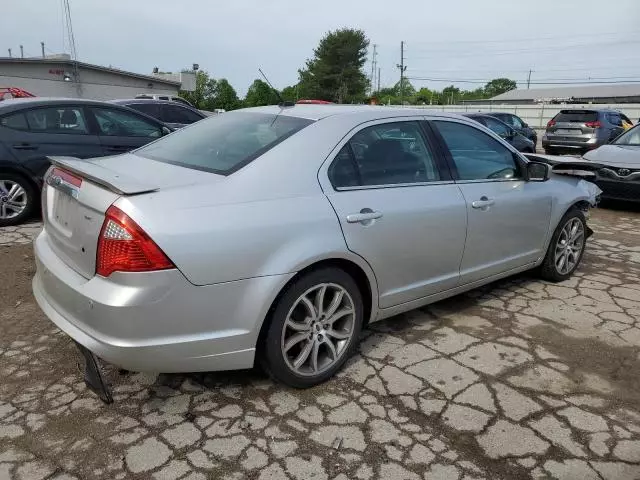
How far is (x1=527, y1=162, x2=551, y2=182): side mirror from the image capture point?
415 centimetres

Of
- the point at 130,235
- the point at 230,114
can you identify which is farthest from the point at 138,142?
the point at 130,235

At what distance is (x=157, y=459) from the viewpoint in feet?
7.79

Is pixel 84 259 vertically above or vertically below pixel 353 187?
below

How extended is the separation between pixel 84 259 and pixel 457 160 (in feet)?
8.04

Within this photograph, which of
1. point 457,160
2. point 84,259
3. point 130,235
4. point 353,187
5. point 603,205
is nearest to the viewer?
point 130,235

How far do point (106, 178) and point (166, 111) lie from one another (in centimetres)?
890

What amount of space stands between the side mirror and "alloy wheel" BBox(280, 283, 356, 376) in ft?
6.65

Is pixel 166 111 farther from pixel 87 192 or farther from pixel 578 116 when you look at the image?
pixel 578 116

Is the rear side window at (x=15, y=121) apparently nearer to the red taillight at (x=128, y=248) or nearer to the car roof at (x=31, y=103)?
the car roof at (x=31, y=103)

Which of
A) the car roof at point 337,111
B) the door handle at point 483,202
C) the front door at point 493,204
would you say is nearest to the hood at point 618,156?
the front door at point 493,204

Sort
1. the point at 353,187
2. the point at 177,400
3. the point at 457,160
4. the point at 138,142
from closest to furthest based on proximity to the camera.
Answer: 1. the point at 177,400
2. the point at 353,187
3. the point at 457,160
4. the point at 138,142

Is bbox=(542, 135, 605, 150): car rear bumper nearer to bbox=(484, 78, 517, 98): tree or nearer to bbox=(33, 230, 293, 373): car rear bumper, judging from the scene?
bbox=(33, 230, 293, 373): car rear bumper

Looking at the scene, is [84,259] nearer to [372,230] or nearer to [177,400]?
[177,400]

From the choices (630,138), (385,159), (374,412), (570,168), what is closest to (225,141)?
(385,159)
